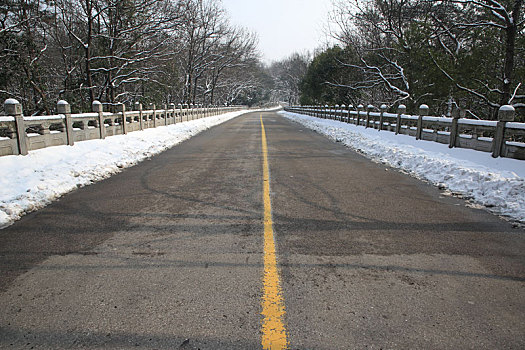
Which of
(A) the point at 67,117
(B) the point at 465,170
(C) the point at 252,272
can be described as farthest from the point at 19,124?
(B) the point at 465,170

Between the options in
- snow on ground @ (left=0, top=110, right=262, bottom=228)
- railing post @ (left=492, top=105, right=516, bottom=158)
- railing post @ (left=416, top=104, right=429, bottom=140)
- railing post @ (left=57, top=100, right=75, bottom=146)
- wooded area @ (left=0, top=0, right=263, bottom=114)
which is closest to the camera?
snow on ground @ (left=0, top=110, right=262, bottom=228)

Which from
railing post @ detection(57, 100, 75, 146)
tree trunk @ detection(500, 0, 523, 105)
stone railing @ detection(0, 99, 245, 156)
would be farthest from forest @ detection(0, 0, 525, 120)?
railing post @ detection(57, 100, 75, 146)

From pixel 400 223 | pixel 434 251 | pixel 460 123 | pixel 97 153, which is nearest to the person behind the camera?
pixel 434 251

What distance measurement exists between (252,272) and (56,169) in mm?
6557

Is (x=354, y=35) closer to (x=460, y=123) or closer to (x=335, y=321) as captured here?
(x=460, y=123)

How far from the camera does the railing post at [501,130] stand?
8.95m

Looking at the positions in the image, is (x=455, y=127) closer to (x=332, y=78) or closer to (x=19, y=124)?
(x=19, y=124)

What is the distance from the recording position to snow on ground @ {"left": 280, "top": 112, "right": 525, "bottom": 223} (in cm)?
594

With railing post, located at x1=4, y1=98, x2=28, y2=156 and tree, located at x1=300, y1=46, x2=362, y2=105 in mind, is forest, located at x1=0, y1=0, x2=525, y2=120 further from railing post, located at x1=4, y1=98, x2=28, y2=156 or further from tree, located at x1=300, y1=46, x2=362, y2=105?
railing post, located at x1=4, y1=98, x2=28, y2=156

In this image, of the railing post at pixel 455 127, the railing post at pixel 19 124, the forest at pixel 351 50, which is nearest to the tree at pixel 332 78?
the forest at pixel 351 50

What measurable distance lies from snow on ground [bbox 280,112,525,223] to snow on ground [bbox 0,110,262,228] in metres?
7.53

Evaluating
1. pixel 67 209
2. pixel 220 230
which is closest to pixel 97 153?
pixel 67 209

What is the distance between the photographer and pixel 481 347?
2.41 m

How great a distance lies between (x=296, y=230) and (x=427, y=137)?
1104 cm
